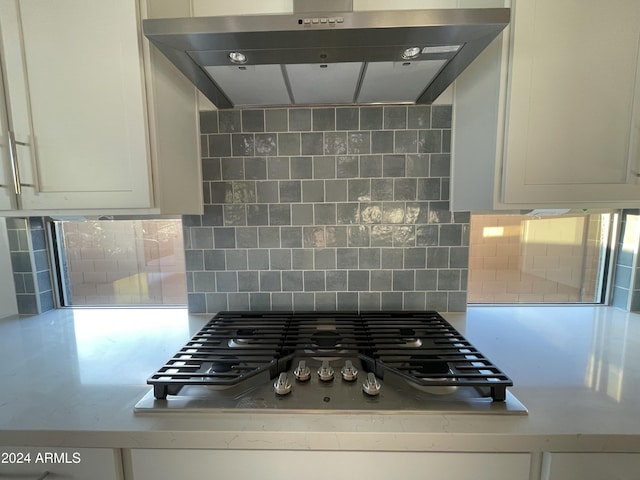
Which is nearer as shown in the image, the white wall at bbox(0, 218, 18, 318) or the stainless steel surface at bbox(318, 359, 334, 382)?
the stainless steel surface at bbox(318, 359, 334, 382)

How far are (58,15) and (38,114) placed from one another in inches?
11.3

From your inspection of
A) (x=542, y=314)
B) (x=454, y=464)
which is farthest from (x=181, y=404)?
(x=542, y=314)

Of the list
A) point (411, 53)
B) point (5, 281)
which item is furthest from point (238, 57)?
point (5, 281)

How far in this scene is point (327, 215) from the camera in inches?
48.3

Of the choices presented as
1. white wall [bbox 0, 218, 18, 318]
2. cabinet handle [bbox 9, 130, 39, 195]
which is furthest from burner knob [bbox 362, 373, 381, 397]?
white wall [bbox 0, 218, 18, 318]

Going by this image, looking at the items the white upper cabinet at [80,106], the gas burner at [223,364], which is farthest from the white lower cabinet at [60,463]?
the white upper cabinet at [80,106]

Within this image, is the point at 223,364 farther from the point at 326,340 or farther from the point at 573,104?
the point at 573,104

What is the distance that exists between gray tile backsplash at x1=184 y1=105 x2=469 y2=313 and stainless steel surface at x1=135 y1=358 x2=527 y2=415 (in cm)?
53

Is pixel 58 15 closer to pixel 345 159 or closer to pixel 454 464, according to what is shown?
pixel 345 159

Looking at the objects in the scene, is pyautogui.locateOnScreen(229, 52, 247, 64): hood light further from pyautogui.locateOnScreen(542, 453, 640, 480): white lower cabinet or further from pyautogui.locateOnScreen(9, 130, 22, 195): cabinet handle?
pyautogui.locateOnScreen(542, 453, 640, 480): white lower cabinet

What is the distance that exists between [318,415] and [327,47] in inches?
33.7

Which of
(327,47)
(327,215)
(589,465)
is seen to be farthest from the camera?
(327,215)

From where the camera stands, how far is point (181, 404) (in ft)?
2.29

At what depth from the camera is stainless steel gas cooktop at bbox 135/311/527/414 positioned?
2.27ft
